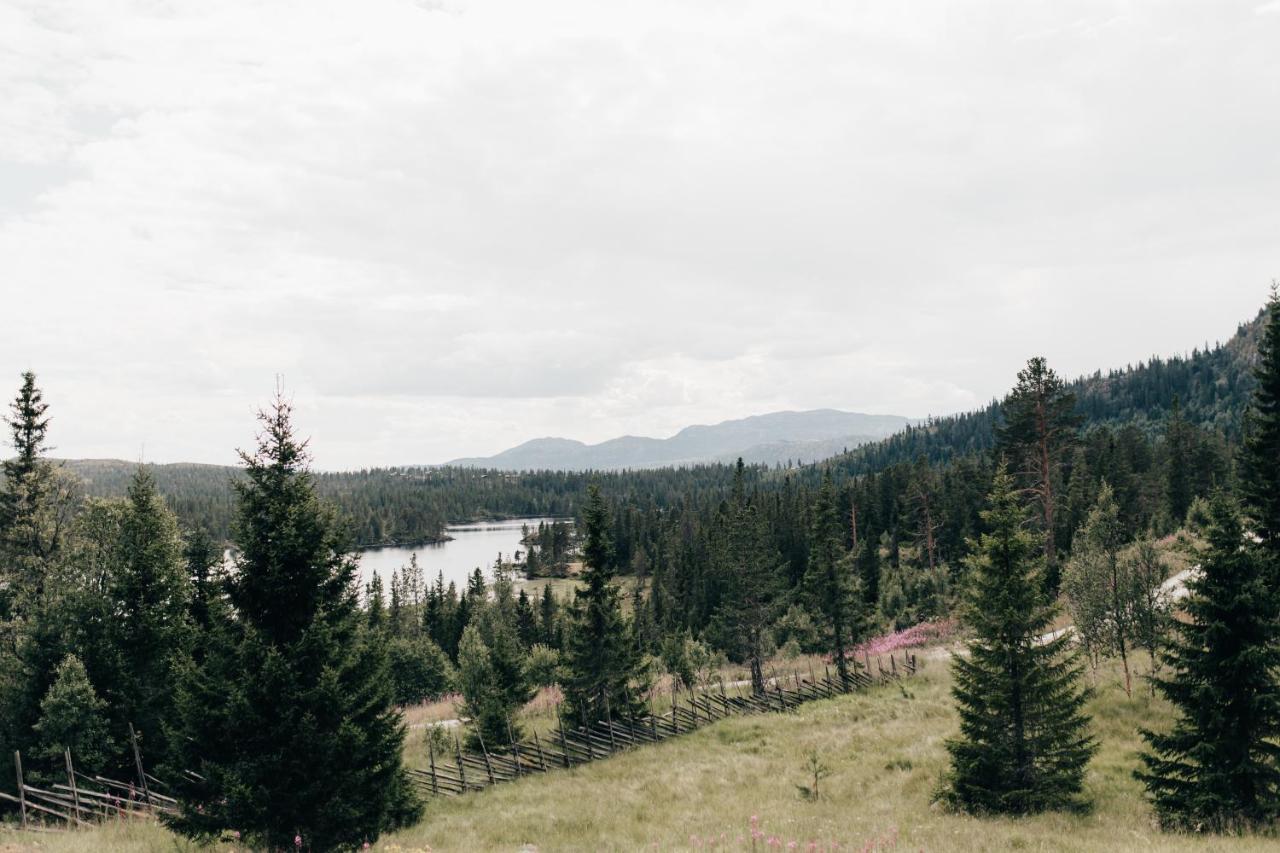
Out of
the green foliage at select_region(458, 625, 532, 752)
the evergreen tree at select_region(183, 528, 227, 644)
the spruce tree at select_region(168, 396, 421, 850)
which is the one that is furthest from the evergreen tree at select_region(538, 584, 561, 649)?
the spruce tree at select_region(168, 396, 421, 850)

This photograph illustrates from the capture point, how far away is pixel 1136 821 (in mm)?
15914

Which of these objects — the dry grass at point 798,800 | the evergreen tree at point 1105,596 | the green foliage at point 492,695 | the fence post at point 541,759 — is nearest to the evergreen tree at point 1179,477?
the evergreen tree at point 1105,596

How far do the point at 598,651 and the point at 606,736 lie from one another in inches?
145

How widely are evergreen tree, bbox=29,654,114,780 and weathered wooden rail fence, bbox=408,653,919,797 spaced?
33.4 ft

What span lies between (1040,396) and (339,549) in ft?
140

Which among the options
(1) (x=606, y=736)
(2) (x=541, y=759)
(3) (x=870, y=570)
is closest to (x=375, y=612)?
(2) (x=541, y=759)

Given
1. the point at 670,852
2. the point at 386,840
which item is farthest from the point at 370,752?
the point at 670,852

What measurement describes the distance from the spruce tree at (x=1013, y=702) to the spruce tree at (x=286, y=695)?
1453 centimetres

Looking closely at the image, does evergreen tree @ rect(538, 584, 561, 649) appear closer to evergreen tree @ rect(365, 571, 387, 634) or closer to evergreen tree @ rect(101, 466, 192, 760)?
evergreen tree @ rect(365, 571, 387, 634)

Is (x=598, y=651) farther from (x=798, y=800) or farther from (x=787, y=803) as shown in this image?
(x=787, y=803)

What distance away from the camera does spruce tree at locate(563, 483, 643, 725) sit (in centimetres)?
3144

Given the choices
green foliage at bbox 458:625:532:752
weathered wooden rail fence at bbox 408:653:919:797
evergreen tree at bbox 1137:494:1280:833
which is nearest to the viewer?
evergreen tree at bbox 1137:494:1280:833

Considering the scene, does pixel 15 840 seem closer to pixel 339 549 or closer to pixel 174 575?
pixel 339 549

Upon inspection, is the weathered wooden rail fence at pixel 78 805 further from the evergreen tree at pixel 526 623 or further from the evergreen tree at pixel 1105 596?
the evergreen tree at pixel 526 623
